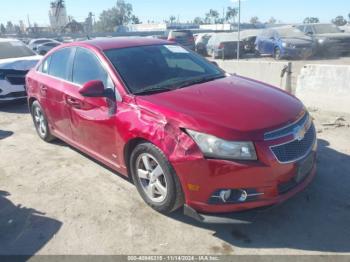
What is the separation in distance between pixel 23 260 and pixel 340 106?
592 centimetres

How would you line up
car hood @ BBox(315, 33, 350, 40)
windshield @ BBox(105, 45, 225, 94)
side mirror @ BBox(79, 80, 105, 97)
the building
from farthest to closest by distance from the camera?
the building
car hood @ BBox(315, 33, 350, 40)
windshield @ BBox(105, 45, 225, 94)
side mirror @ BBox(79, 80, 105, 97)

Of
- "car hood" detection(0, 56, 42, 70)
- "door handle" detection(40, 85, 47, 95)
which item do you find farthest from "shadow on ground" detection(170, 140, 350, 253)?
"car hood" detection(0, 56, 42, 70)

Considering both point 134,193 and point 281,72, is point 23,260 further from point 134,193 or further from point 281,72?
point 281,72

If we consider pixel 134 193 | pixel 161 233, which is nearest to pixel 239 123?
pixel 161 233

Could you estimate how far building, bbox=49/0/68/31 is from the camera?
79.8 m

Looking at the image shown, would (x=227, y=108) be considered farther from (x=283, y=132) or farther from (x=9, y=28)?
(x=9, y=28)

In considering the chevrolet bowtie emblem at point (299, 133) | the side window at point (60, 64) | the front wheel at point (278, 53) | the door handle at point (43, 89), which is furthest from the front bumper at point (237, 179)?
the front wheel at point (278, 53)

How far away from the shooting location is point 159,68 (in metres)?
4.25

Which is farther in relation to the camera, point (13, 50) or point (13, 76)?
point (13, 50)

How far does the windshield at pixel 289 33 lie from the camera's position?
2018cm

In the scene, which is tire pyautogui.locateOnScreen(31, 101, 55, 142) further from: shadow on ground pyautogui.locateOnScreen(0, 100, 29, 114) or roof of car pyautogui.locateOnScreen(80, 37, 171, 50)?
shadow on ground pyautogui.locateOnScreen(0, 100, 29, 114)

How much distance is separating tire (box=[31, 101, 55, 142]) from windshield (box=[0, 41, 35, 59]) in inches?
162

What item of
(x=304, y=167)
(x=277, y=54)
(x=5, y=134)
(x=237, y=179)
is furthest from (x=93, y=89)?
(x=277, y=54)

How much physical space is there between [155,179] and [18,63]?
22.0ft
